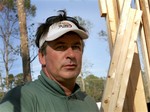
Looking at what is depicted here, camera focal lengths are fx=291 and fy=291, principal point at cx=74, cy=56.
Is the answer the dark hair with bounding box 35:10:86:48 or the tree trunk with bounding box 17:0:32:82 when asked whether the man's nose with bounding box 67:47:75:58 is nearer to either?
the dark hair with bounding box 35:10:86:48

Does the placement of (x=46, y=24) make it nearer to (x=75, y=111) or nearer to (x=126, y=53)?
(x=75, y=111)

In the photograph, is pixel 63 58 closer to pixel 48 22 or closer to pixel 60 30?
pixel 60 30

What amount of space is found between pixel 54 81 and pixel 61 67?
84mm

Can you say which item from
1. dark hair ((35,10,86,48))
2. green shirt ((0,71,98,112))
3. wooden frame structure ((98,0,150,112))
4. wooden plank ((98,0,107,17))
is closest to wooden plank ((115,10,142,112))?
wooden frame structure ((98,0,150,112))

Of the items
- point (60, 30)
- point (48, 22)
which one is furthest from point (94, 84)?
point (60, 30)

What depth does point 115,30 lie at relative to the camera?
2.88m

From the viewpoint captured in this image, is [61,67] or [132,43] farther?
[132,43]

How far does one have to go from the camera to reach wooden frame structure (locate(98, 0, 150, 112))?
2531 millimetres

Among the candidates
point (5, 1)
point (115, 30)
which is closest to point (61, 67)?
point (115, 30)

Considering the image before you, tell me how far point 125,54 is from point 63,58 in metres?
1.18

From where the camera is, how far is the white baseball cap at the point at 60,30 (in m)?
1.50

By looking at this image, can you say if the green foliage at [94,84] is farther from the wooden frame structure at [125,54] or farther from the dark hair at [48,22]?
the dark hair at [48,22]

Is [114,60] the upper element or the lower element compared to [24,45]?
upper

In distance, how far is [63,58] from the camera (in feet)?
4.99
